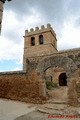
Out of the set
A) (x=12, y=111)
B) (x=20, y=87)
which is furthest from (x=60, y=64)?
(x=12, y=111)

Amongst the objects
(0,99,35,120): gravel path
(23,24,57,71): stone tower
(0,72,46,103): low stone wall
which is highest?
(23,24,57,71): stone tower

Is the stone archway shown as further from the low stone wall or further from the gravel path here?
the gravel path

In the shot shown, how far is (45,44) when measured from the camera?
27109 mm

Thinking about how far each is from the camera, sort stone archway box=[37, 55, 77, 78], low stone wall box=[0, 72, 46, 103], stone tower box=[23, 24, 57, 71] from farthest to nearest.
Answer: stone tower box=[23, 24, 57, 71]
low stone wall box=[0, 72, 46, 103]
stone archway box=[37, 55, 77, 78]

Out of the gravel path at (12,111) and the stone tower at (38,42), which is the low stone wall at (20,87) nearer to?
the gravel path at (12,111)

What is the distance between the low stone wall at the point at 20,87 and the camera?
1091cm

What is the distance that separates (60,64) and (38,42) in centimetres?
1733

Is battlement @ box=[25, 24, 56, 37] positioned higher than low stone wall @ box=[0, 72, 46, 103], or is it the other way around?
battlement @ box=[25, 24, 56, 37]

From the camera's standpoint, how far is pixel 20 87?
11.5 metres

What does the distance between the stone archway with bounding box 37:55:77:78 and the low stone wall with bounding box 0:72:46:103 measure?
833 millimetres

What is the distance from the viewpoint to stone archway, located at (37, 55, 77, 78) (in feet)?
33.9

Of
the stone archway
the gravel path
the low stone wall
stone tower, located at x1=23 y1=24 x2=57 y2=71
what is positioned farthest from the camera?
stone tower, located at x1=23 y1=24 x2=57 y2=71

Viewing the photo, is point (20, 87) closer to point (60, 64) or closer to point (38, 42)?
point (60, 64)

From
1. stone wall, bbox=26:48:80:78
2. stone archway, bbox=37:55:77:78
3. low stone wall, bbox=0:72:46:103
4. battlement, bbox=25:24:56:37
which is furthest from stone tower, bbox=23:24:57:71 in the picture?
stone archway, bbox=37:55:77:78
